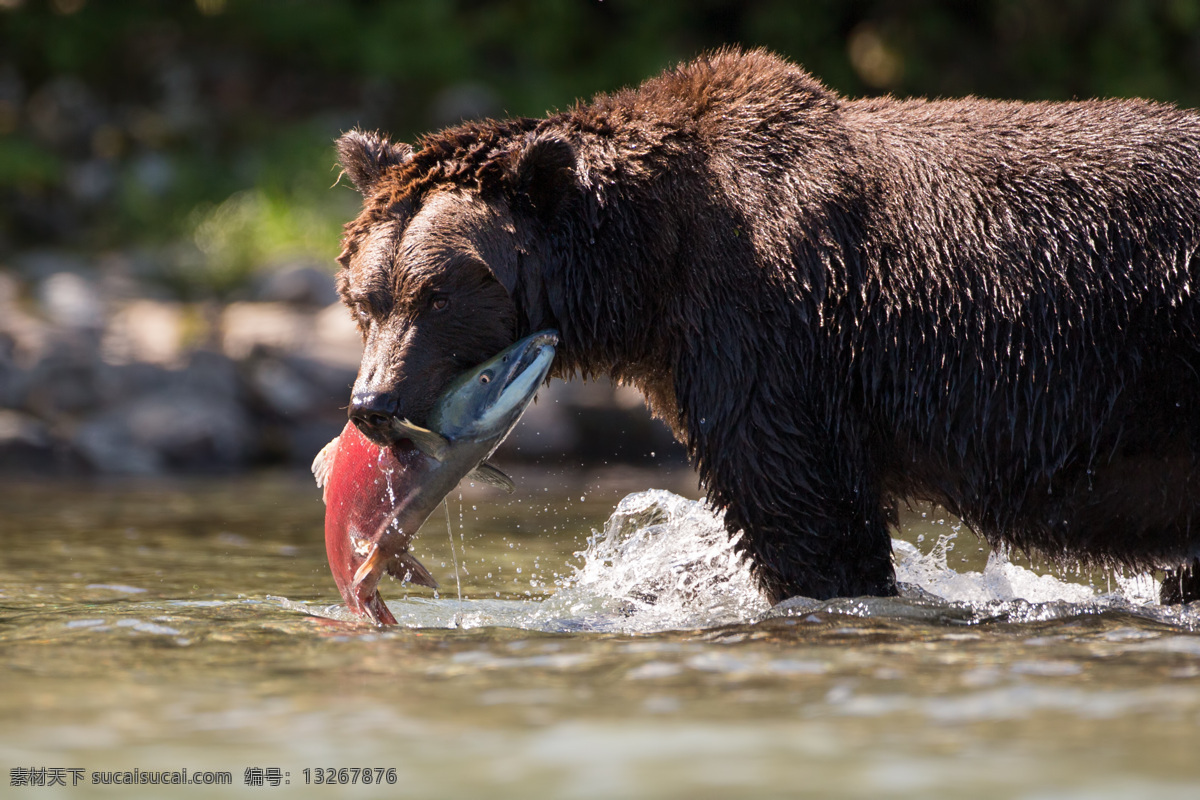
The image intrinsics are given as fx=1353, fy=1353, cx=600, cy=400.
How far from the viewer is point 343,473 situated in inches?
179

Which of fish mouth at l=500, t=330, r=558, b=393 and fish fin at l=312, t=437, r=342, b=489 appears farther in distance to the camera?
fish fin at l=312, t=437, r=342, b=489

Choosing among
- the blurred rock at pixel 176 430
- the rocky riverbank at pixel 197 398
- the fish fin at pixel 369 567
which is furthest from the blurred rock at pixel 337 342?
the fish fin at pixel 369 567

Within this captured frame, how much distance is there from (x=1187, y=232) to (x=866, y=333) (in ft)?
3.41

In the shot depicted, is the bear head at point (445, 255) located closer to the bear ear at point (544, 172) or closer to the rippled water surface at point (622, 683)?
the bear ear at point (544, 172)

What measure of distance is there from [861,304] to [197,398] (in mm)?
7383

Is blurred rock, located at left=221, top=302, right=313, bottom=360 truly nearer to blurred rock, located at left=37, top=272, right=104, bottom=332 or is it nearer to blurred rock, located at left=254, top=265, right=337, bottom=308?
blurred rock, located at left=254, top=265, right=337, bottom=308

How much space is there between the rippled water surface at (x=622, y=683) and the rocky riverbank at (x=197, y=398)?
175 inches

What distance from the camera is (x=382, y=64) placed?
15688 mm

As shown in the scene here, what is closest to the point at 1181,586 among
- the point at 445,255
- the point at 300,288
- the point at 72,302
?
the point at 445,255

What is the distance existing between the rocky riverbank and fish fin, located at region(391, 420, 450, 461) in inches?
237

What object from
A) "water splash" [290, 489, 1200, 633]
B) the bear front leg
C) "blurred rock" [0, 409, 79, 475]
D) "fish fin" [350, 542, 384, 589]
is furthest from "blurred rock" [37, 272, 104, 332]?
the bear front leg

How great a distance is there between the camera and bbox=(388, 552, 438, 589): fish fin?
4531 millimetres

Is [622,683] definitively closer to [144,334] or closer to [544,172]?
[544,172]

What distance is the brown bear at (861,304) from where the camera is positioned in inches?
168
